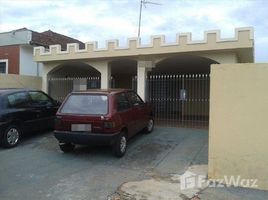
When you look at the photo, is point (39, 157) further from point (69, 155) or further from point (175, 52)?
point (175, 52)

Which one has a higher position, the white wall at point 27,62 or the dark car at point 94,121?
the white wall at point 27,62

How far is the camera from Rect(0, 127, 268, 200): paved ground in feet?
18.2

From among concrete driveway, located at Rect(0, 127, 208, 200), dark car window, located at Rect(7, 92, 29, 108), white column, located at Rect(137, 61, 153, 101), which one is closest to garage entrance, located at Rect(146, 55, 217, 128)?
white column, located at Rect(137, 61, 153, 101)

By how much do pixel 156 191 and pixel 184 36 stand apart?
675 centimetres

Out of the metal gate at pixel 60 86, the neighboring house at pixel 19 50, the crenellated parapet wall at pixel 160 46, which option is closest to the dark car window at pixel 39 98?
the crenellated parapet wall at pixel 160 46

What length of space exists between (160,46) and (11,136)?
582cm

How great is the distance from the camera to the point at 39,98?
10375 millimetres

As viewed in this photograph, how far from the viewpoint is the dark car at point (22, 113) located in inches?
341

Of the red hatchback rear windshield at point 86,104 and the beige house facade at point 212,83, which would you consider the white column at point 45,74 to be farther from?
the red hatchback rear windshield at point 86,104

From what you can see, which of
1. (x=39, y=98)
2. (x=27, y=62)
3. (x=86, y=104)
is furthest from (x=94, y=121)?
(x=27, y=62)

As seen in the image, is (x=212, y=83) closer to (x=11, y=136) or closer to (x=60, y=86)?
(x=11, y=136)

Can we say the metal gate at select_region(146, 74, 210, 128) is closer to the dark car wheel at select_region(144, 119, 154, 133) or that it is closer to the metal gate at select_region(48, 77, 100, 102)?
the metal gate at select_region(48, 77, 100, 102)

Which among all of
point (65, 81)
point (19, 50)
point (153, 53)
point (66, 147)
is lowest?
point (66, 147)

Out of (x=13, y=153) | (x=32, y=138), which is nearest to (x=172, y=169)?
(x=13, y=153)
